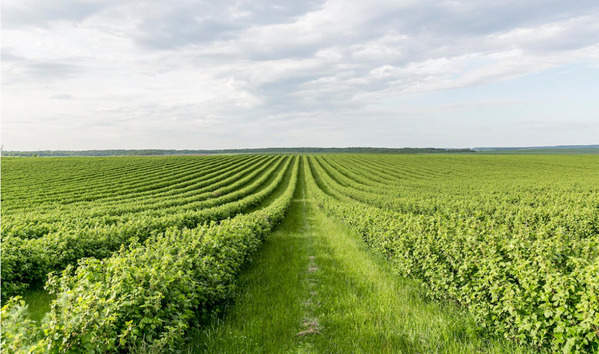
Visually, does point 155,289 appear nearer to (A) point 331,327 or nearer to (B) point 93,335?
(B) point 93,335

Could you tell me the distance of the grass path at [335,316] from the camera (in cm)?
610

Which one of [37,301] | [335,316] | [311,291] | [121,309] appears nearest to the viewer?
[121,309]

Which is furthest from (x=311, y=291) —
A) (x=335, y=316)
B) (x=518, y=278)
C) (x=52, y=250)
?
(x=52, y=250)

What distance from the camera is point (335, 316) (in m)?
7.37

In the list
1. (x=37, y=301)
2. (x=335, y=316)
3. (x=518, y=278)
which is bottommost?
(x=37, y=301)

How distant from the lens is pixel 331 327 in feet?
22.8

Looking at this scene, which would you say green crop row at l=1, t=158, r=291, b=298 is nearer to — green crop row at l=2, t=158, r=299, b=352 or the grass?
the grass

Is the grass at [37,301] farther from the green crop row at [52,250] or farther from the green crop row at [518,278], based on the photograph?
the green crop row at [518,278]

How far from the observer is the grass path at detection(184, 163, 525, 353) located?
20.0 ft

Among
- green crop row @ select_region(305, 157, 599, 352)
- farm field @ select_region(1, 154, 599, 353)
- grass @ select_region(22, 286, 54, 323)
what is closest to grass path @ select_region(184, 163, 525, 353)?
farm field @ select_region(1, 154, 599, 353)

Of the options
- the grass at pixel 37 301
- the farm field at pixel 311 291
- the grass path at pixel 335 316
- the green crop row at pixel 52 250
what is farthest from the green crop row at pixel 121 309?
the green crop row at pixel 52 250

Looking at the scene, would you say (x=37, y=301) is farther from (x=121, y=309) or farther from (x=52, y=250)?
(x=121, y=309)

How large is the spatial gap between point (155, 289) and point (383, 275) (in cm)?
728

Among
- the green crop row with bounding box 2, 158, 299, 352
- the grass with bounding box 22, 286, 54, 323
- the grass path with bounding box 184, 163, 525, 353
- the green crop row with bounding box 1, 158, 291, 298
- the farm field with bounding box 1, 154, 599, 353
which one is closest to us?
the green crop row with bounding box 2, 158, 299, 352
